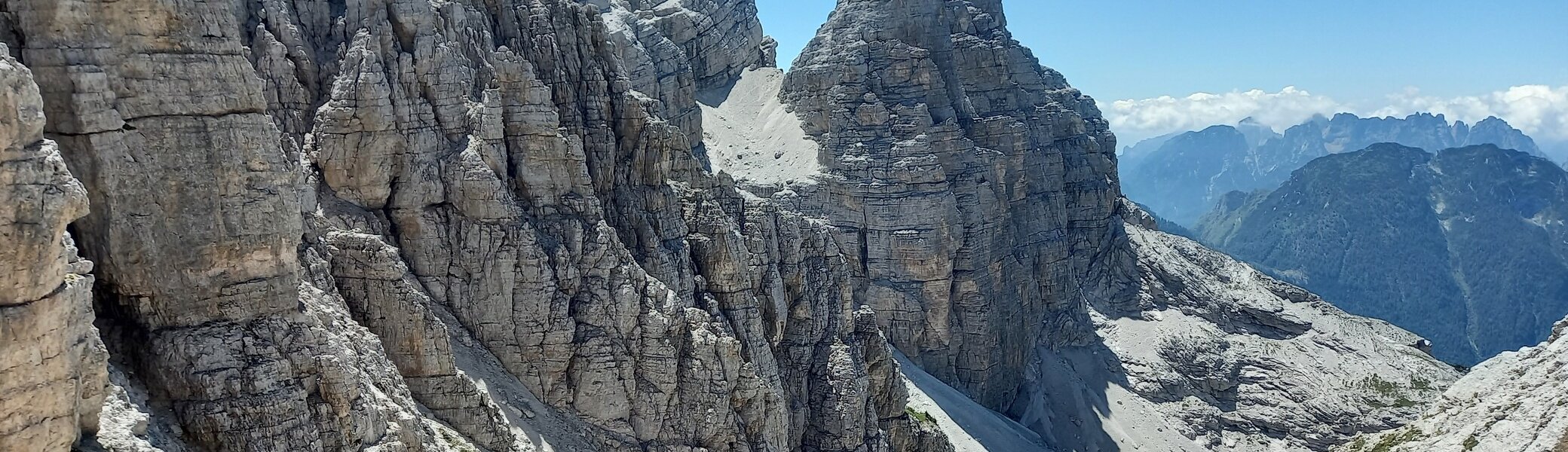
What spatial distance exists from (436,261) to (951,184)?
224 feet

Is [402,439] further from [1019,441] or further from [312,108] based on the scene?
[1019,441]

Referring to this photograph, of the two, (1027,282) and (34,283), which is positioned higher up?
(1027,282)

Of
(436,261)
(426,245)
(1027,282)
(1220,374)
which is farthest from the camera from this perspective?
(1027,282)

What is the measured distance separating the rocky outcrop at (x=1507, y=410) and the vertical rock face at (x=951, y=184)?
48589 millimetres

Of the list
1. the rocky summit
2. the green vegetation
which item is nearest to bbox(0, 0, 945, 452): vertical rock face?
the rocky summit

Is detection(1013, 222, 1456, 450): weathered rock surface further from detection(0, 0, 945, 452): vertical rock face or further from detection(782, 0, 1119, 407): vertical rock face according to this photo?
detection(0, 0, 945, 452): vertical rock face

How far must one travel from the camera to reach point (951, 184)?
10150 cm

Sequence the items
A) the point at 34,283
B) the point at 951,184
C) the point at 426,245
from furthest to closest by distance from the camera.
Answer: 1. the point at 951,184
2. the point at 426,245
3. the point at 34,283

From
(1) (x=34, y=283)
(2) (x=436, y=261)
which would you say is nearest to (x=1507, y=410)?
(2) (x=436, y=261)

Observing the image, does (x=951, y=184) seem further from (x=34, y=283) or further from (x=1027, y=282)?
(x=34, y=283)

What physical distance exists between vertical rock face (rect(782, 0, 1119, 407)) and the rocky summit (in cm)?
64

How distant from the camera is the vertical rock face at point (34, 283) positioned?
61.8 feet

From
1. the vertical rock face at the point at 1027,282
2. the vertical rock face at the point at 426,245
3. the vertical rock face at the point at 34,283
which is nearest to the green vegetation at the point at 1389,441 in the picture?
the vertical rock face at the point at 426,245

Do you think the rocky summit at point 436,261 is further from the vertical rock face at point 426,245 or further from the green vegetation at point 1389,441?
the green vegetation at point 1389,441
